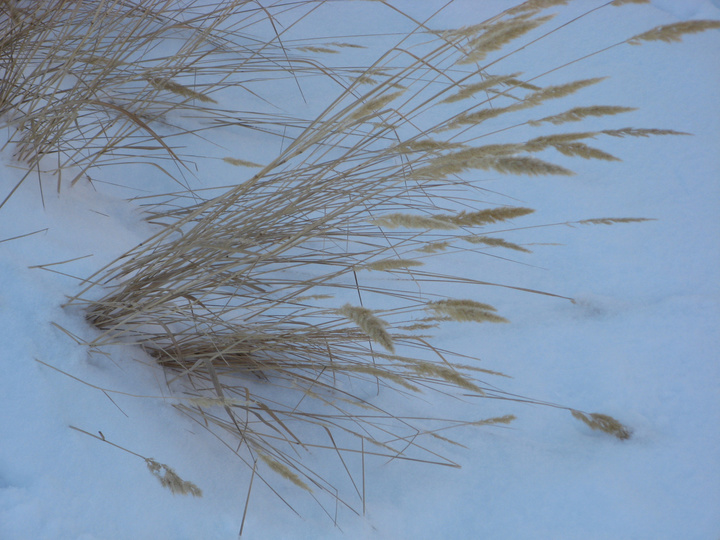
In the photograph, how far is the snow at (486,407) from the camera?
64 cm

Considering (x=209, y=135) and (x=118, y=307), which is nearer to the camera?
(x=118, y=307)

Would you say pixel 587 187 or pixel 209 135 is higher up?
pixel 209 135

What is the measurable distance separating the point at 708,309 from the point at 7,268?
1315mm

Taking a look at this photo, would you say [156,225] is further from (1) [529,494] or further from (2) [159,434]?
(1) [529,494]

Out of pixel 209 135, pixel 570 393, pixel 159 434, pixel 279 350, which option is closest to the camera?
pixel 159 434

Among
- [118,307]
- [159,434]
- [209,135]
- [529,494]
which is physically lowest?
[529,494]

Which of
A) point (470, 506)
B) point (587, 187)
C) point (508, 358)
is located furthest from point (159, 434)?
point (587, 187)

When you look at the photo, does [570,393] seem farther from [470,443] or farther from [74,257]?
[74,257]

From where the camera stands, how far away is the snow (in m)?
0.64

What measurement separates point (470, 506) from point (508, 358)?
328mm

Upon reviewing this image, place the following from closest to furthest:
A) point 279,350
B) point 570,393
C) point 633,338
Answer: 1. point 279,350
2. point 570,393
3. point 633,338

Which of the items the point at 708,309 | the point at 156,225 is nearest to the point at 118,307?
the point at 156,225

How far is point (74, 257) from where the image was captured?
83 centimetres

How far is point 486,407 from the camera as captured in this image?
92cm
